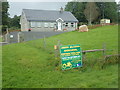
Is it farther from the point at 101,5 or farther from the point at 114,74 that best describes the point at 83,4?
the point at 114,74

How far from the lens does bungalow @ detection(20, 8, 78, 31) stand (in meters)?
34.4

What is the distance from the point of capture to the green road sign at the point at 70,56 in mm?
7308

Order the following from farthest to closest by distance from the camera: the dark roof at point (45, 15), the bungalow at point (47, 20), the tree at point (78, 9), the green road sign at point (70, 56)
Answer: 1. the tree at point (78, 9)
2. the dark roof at point (45, 15)
3. the bungalow at point (47, 20)
4. the green road sign at point (70, 56)

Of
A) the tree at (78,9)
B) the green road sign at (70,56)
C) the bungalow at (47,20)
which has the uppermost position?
the tree at (78,9)

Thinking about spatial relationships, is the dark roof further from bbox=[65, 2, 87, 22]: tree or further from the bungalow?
bbox=[65, 2, 87, 22]: tree

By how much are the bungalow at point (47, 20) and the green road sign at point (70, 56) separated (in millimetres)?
27669

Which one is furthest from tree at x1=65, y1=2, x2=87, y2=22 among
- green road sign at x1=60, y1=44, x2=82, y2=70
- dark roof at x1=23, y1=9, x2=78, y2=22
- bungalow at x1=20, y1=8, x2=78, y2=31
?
green road sign at x1=60, y1=44, x2=82, y2=70

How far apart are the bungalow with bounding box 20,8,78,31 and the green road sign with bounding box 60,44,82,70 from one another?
90.8 ft

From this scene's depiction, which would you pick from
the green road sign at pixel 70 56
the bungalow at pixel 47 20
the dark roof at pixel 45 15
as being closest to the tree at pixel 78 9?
the dark roof at pixel 45 15

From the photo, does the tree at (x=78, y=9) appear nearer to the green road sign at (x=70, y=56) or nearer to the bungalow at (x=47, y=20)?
the bungalow at (x=47, y=20)

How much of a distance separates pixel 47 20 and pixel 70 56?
95.2 feet

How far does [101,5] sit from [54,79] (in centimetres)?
6042

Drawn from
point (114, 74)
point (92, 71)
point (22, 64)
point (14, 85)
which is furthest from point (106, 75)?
point (22, 64)

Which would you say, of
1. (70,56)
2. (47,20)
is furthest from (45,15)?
(70,56)
